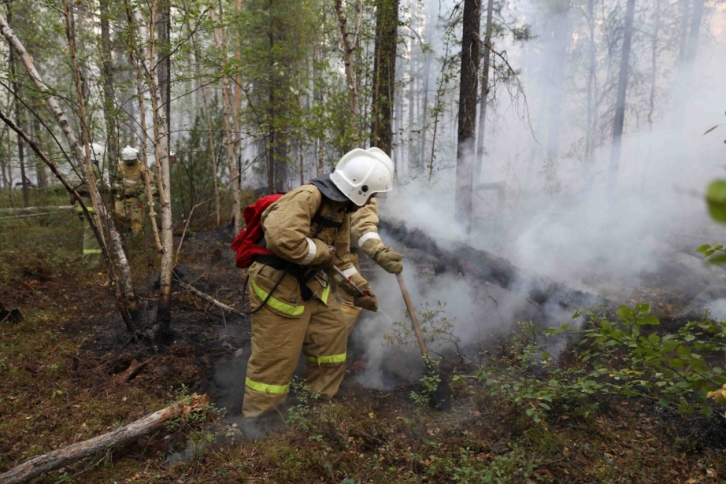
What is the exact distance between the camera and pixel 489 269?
489 cm

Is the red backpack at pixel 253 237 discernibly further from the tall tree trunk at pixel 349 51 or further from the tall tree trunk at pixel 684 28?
the tall tree trunk at pixel 684 28

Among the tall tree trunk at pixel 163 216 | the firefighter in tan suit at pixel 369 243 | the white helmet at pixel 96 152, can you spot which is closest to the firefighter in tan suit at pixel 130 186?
the white helmet at pixel 96 152

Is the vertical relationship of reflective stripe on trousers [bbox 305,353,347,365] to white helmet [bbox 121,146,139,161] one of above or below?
below

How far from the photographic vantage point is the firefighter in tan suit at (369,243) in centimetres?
397

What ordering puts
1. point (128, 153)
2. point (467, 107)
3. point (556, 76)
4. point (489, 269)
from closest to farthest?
point (489, 269) < point (467, 107) < point (128, 153) < point (556, 76)

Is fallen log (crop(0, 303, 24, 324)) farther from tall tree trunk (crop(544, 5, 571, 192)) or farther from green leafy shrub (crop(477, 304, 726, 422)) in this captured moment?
tall tree trunk (crop(544, 5, 571, 192))

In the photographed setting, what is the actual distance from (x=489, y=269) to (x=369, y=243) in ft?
5.08

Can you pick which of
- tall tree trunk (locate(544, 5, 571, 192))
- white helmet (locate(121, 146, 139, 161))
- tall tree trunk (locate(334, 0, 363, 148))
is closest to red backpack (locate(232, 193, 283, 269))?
tall tree trunk (locate(334, 0, 363, 148))

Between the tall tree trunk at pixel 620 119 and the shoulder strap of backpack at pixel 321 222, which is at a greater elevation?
the tall tree trunk at pixel 620 119

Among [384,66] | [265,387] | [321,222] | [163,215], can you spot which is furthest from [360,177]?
[384,66]

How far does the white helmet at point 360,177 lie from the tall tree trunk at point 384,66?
267 cm

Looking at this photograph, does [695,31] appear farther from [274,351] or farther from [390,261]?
[274,351]

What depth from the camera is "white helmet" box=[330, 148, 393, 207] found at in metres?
3.44

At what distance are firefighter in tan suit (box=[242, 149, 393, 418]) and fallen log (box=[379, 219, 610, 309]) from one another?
1.90 m
